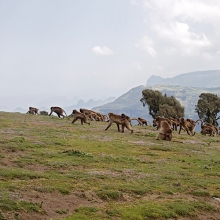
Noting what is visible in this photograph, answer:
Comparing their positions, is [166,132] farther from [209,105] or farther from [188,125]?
[209,105]

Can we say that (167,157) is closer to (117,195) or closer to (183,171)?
(183,171)

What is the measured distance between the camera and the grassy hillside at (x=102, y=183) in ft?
33.3

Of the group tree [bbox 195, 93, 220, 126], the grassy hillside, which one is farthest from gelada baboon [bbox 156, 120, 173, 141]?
tree [bbox 195, 93, 220, 126]

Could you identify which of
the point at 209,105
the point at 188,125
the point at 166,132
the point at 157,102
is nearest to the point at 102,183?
the point at 166,132

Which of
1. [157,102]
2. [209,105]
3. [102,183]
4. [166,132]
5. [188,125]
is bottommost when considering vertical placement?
[102,183]

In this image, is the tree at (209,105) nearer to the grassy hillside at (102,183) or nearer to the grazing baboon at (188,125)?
the grazing baboon at (188,125)

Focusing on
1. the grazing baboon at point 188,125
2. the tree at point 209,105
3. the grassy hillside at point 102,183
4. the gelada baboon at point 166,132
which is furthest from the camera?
the tree at point 209,105

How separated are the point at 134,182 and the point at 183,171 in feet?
14.6

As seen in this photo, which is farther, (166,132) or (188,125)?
(188,125)

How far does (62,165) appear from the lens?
1552 cm

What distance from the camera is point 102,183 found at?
43.6 ft

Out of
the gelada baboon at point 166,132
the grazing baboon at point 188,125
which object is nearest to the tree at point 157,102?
the grazing baboon at point 188,125

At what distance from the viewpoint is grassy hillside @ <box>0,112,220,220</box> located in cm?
1014

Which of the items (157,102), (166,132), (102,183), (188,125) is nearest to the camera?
(102,183)
